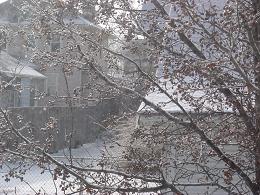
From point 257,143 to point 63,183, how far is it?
5.94ft

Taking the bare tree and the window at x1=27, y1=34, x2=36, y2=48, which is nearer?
the bare tree

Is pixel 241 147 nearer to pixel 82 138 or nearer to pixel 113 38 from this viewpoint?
pixel 113 38

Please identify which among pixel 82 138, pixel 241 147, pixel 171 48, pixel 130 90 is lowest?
pixel 82 138

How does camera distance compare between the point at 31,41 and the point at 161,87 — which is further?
the point at 31,41

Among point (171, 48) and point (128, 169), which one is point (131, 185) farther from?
point (171, 48)

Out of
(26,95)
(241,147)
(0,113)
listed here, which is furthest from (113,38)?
(26,95)

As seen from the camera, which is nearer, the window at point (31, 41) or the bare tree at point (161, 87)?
the bare tree at point (161, 87)

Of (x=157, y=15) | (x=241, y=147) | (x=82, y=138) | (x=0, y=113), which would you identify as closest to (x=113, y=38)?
(x=157, y=15)

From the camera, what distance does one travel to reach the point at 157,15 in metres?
5.09

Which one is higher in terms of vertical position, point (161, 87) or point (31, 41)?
point (31, 41)

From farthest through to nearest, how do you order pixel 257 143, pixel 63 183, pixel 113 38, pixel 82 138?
1. pixel 82 138
2. pixel 113 38
3. pixel 63 183
4. pixel 257 143

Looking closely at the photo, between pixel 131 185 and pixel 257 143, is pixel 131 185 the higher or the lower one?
the lower one

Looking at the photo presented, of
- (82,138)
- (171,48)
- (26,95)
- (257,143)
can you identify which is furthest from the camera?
(26,95)

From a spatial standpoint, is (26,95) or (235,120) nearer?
(235,120)
